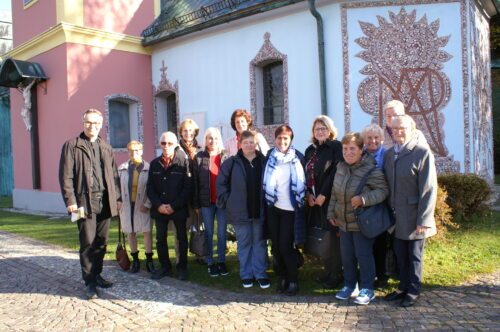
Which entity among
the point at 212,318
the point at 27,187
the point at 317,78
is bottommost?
the point at 212,318

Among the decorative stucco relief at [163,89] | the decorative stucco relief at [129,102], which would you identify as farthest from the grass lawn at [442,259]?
the decorative stucco relief at [163,89]

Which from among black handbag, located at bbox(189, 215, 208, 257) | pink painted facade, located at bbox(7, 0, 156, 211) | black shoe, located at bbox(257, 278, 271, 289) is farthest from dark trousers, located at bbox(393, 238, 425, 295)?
pink painted facade, located at bbox(7, 0, 156, 211)

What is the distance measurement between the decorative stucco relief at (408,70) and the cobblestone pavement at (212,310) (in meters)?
4.00

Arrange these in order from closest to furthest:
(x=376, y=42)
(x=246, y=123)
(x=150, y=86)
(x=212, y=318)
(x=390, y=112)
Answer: (x=212, y=318)
(x=390, y=112)
(x=246, y=123)
(x=376, y=42)
(x=150, y=86)

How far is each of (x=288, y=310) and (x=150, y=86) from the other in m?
9.90

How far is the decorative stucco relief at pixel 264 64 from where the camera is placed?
9.77 metres

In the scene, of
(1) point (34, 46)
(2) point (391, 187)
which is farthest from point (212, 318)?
(1) point (34, 46)

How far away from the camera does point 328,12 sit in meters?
8.96

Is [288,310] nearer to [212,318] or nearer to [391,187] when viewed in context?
[212,318]

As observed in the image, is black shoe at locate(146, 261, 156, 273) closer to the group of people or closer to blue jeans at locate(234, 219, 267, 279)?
the group of people

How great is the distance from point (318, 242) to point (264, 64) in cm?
648

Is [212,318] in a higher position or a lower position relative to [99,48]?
lower

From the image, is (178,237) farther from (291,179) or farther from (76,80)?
(76,80)

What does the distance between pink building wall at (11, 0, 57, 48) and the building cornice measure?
29 centimetres
